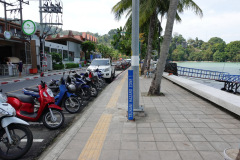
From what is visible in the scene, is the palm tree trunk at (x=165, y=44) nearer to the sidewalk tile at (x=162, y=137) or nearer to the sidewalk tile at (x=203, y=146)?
the sidewalk tile at (x=162, y=137)

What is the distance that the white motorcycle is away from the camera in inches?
119

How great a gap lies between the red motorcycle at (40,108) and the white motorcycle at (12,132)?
91 centimetres

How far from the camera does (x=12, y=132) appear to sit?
3193mm

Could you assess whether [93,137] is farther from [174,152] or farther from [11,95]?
[11,95]

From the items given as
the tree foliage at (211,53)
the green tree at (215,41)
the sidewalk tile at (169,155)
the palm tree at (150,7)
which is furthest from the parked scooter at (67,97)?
the green tree at (215,41)

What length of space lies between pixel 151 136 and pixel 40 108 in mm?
2673

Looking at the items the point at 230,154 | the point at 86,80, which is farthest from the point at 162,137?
the point at 86,80

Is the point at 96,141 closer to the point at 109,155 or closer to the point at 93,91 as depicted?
the point at 109,155

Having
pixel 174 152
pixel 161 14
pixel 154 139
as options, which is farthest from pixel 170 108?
pixel 161 14

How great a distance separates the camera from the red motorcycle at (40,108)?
420 cm

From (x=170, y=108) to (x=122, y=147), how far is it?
3.10 metres

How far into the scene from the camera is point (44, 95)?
14.5ft

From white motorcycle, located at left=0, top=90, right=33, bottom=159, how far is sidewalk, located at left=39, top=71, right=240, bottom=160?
1.40 ft

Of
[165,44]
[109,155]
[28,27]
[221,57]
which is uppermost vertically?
[28,27]
